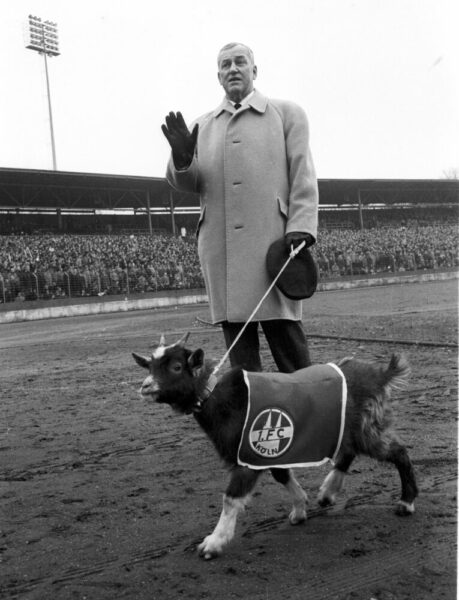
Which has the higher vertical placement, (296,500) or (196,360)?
(196,360)

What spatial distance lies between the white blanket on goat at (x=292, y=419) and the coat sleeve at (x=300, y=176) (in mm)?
801

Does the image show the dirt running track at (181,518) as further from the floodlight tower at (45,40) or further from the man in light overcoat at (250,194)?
the floodlight tower at (45,40)

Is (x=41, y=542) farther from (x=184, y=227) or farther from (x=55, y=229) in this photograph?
(x=184, y=227)

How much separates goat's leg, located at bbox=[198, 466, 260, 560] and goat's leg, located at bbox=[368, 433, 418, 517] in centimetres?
65

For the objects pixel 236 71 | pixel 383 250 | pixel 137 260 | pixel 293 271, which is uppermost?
pixel 236 71

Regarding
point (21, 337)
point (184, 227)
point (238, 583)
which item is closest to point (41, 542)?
point (238, 583)

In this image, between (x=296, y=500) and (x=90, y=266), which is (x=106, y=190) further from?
(x=296, y=500)

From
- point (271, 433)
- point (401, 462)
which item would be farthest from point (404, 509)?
point (271, 433)

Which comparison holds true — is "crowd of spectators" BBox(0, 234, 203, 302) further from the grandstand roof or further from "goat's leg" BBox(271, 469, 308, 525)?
"goat's leg" BBox(271, 469, 308, 525)

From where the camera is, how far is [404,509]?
305 centimetres

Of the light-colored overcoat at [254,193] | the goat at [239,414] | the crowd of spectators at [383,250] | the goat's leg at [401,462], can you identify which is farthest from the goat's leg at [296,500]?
the crowd of spectators at [383,250]

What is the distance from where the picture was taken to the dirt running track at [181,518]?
246 cm

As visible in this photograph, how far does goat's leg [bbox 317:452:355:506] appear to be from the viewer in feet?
10.7

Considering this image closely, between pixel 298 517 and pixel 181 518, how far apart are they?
576 mm
